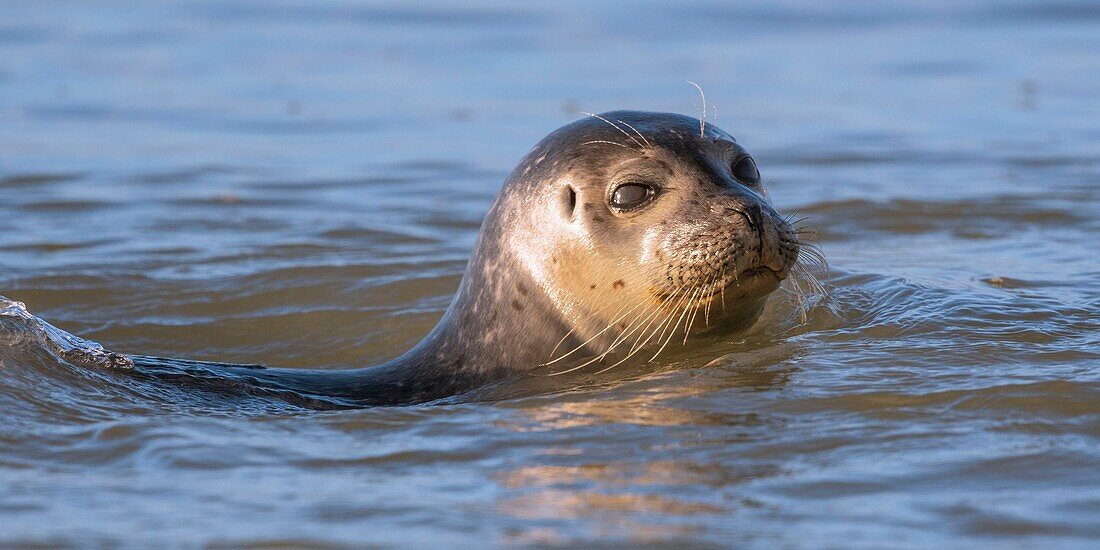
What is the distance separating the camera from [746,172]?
5367 mm

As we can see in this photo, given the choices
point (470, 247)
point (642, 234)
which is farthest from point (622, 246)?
point (470, 247)

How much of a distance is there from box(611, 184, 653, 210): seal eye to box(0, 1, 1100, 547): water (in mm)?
525

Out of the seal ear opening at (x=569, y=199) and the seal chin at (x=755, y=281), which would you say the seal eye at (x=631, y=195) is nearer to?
the seal ear opening at (x=569, y=199)

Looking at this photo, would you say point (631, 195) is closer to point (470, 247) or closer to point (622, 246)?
point (622, 246)

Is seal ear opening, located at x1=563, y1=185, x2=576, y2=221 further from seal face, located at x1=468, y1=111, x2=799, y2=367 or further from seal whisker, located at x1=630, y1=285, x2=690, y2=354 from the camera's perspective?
seal whisker, located at x1=630, y1=285, x2=690, y2=354

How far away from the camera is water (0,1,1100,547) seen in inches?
156

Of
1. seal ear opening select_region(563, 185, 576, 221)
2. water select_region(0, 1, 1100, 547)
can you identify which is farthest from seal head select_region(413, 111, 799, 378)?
water select_region(0, 1, 1100, 547)

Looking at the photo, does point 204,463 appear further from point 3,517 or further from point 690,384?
point 690,384

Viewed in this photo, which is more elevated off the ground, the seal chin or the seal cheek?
the seal cheek

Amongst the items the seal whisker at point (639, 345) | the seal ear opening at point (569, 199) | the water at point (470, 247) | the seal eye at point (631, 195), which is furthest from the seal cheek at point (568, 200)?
the water at point (470, 247)

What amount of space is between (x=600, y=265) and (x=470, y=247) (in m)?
3.06

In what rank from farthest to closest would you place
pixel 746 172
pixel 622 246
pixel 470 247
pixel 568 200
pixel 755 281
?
pixel 470 247 → pixel 746 172 → pixel 568 200 → pixel 622 246 → pixel 755 281

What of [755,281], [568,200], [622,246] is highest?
[568,200]

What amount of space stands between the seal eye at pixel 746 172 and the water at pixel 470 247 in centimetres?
55
